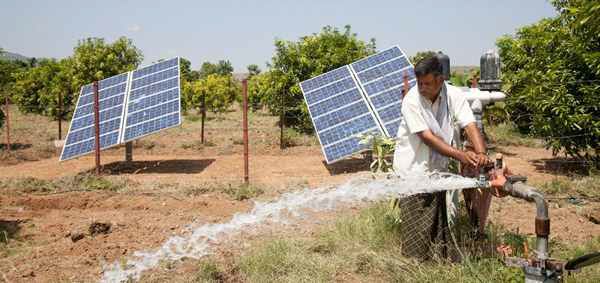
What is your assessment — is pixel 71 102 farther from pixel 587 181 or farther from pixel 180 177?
pixel 587 181

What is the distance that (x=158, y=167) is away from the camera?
1083 cm

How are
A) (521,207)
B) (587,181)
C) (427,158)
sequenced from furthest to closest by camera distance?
(587,181) → (521,207) → (427,158)

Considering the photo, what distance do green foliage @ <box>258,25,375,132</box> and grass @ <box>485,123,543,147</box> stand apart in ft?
14.5

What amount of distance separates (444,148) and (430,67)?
567mm

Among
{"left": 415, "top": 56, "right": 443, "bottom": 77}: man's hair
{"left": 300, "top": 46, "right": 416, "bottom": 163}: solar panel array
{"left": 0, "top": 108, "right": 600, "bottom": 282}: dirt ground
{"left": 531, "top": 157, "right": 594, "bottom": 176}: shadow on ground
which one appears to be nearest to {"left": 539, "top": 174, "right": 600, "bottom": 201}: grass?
{"left": 0, "top": 108, "right": 600, "bottom": 282}: dirt ground

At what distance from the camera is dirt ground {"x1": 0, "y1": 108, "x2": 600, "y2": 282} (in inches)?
197

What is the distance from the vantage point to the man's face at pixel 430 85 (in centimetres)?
345

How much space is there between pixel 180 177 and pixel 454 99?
6927mm

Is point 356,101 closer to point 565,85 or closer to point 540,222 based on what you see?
point 565,85

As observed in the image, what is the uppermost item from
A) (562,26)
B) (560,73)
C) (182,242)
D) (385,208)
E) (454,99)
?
(562,26)

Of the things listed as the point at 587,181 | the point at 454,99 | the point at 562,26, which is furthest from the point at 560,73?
the point at 454,99

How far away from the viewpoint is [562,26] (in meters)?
9.32

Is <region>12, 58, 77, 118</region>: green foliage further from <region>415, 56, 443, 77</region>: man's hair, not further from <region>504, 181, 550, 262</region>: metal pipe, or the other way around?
<region>504, 181, 550, 262</region>: metal pipe

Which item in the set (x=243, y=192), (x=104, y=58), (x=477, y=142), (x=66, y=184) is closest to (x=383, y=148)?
(x=477, y=142)
